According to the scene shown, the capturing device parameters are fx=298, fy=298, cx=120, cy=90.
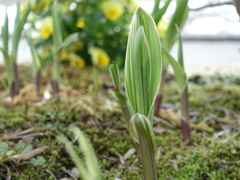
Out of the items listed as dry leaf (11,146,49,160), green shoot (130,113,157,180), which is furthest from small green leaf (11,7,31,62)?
green shoot (130,113,157,180)

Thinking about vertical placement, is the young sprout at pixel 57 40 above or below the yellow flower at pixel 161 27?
above

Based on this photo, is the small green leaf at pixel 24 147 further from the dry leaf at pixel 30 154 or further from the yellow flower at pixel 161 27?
the yellow flower at pixel 161 27

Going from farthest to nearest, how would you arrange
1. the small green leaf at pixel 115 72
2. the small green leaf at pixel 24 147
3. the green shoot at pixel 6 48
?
1. the green shoot at pixel 6 48
2. the small green leaf at pixel 24 147
3. the small green leaf at pixel 115 72

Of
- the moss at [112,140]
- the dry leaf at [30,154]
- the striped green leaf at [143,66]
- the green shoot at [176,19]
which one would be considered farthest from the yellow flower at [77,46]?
the striped green leaf at [143,66]

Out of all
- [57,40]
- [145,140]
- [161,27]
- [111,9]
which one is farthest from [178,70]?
[111,9]

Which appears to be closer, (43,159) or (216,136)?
(43,159)

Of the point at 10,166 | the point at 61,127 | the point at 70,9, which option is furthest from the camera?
the point at 70,9

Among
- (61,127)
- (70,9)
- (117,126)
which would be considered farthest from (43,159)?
(70,9)

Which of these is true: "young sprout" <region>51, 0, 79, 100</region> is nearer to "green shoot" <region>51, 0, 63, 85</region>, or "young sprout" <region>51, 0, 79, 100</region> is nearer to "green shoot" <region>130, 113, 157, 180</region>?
"green shoot" <region>51, 0, 63, 85</region>

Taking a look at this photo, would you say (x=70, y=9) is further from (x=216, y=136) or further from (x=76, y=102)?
(x=216, y=136)
